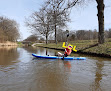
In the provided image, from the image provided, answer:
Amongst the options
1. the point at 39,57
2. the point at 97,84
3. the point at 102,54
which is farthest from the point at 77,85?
the point at 102,54

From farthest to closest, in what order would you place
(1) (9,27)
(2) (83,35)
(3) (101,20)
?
1. (1) (9,27)
2. (2) (83,35)
3. (3) (101,20)

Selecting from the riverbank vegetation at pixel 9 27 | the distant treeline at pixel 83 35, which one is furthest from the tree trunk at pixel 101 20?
the riverbank vegetation at pixel 9 27

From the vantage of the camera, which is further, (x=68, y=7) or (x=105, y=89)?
(x=68, y=7)

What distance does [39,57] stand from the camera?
780 cm

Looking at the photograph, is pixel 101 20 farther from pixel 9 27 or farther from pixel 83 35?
pixel 9 27

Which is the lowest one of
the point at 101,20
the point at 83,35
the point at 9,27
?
the point at 83,35

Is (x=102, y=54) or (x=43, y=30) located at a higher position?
(x=43, y=30)

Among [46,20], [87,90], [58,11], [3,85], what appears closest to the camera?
[87,90]

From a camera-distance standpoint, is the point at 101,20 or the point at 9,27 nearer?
the point at 101,20

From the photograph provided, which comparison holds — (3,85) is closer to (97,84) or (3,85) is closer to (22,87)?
(22,87)

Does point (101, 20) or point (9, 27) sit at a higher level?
point (9, 27)

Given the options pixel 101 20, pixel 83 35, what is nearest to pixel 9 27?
pixel 83 35

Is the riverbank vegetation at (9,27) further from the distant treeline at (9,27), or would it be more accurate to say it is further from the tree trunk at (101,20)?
the tree trunk at (101,20)

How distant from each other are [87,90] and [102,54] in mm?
6007
